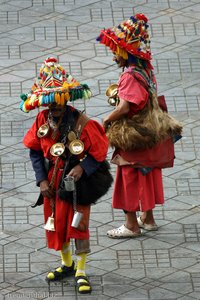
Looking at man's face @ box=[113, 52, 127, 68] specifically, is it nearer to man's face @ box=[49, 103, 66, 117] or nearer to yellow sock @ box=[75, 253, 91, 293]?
man's face @ box=[49, 103, 66, 117]

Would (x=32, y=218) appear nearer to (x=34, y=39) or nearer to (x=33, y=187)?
(x=33, y=187)

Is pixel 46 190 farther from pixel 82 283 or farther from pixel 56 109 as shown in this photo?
pixel 82 283

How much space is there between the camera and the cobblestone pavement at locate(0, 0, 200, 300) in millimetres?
10070

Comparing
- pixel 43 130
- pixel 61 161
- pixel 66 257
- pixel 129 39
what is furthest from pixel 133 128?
pixel 66 257

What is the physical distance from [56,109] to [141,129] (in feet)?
3.64

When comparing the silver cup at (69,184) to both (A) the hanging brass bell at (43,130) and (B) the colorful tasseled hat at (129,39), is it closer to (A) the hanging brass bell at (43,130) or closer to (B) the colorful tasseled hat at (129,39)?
(A) the hanging brass bell at (43,130)

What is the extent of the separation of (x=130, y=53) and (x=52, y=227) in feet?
5.83

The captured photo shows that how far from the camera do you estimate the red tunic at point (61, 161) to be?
968 cm

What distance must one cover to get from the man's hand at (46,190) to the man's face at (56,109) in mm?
602

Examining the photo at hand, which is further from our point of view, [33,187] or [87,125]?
[33,187]

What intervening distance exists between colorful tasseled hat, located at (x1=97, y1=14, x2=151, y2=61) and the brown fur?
0.44 meters

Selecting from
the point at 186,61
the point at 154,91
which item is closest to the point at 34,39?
the point at 186,61

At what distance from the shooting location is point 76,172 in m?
9.67

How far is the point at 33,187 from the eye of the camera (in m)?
11.7
